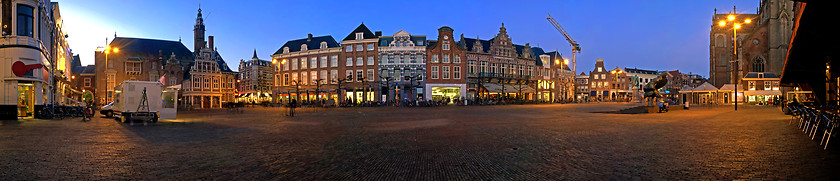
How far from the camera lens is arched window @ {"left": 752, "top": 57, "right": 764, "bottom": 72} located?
57.6 meters

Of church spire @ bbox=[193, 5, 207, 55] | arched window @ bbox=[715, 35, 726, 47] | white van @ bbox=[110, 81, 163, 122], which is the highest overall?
church spire @ bbox=[193, 5, 207, 55]

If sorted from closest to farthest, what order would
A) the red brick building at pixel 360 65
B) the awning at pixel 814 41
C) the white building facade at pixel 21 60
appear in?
1. the awning at pixel 814 41
2. the white building facade at pixel 21 60
3. the red brick building at pixel 360 65

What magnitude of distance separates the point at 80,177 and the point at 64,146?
15.2 feet

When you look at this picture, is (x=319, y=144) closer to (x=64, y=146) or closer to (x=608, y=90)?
(x=64, y=146)

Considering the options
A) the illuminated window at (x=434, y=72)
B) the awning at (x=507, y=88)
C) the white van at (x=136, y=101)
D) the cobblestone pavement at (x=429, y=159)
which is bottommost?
the cobblestone pavement at (x=429, y=159)

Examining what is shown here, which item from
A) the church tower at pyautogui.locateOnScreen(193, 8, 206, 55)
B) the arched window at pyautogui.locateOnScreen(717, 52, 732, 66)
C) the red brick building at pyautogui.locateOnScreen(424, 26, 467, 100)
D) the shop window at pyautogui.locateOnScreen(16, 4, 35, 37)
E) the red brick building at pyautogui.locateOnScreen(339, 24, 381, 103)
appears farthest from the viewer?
the church tower at pyautogui.locateOnScreen(193, 8, 206, 55)

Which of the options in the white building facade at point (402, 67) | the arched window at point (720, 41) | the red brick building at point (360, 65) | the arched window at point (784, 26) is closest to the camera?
the arched window at point (784, 26)

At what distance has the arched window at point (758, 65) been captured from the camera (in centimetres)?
5756

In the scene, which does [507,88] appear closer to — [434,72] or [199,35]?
[434,72]

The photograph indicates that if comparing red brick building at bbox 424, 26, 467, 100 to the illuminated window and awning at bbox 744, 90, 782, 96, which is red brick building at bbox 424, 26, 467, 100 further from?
awning at bbox 744, 90, 782, 96

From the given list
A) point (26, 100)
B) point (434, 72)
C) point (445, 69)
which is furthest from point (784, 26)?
point (26, 100)

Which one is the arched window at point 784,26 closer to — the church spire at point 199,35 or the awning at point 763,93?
the awning at point 763,93

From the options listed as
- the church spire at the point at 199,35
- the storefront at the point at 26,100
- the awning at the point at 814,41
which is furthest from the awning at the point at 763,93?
the church spire at the point at 199,35

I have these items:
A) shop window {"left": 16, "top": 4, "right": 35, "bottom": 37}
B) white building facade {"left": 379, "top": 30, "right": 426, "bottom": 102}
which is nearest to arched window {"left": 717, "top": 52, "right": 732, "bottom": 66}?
white building facade {"left": 379, "top": 30, "right": 426, "bottom": 102}
